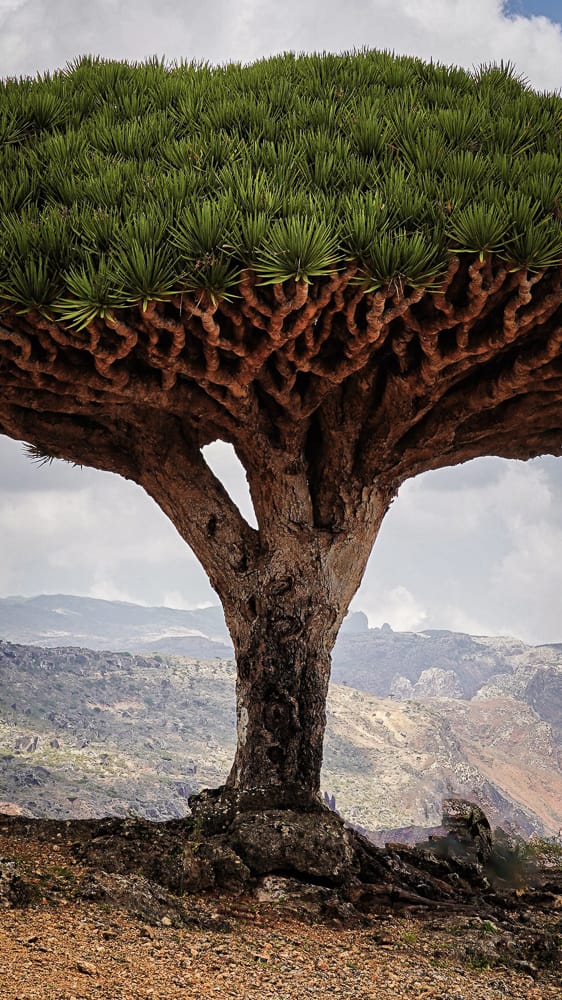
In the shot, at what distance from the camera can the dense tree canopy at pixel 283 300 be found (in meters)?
5.35

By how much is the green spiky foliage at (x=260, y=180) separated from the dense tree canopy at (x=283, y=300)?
0.02 metres

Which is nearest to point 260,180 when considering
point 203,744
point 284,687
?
point 284,687

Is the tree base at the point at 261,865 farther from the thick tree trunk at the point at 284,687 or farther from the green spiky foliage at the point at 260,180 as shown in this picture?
the green spiky foliage at the point at 260,180

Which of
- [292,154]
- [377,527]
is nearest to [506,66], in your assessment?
[292,154]

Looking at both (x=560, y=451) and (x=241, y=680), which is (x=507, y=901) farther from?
(x=560, y=451)

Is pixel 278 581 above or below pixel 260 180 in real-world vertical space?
below

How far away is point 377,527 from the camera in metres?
7.87

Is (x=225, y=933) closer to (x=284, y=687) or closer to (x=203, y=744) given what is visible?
(x=284, y=687)

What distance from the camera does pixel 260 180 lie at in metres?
5.53

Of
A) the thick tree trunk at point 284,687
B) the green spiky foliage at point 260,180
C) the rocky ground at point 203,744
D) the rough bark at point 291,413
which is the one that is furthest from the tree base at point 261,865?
the rocky ground at point 203,744

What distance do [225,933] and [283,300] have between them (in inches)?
145

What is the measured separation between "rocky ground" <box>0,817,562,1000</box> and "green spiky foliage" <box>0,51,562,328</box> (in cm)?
331

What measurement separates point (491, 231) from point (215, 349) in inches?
72.6

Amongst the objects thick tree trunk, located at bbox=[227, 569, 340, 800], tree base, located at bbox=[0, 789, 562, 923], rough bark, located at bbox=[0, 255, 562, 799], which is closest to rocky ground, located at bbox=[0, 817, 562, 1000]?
tree base, located at bbox=[0, 789, 562, 923]
